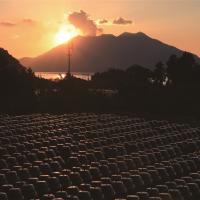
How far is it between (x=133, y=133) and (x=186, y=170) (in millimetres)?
24503

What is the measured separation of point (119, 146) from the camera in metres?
65.0

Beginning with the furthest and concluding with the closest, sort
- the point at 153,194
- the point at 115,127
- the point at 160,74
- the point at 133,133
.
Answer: the point at 160,74, the point at 115,127, the point at 133,133, the point at 153,194

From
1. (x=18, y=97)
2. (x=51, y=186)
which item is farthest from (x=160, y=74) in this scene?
(x=51, y=186)

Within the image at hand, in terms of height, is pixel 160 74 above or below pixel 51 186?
above

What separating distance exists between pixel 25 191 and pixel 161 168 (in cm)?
1378

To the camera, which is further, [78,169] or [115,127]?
[115,127]

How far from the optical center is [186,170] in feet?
175

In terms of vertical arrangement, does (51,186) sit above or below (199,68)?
below

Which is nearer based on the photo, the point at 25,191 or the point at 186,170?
the point at 25,191

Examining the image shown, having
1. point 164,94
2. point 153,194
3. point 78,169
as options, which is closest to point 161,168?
point 78,169

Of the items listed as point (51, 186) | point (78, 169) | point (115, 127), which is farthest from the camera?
point (115, 127)

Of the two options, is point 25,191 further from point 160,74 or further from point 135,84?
point 160,74

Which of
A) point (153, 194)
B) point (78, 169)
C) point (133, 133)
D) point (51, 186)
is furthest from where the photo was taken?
point (133, 133)

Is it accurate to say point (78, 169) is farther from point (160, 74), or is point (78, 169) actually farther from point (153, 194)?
point (160, 74)
